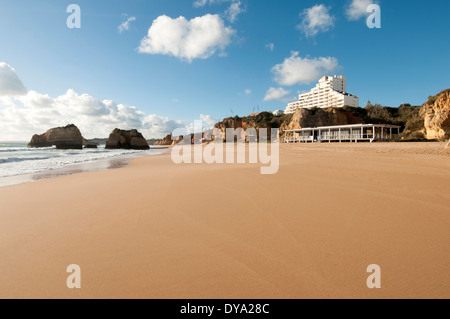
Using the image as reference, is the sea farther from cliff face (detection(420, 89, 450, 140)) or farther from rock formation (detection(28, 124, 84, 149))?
rock formation (detection(28, 124, 84, 149))

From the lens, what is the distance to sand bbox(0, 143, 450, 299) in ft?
4.61

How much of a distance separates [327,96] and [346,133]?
64621 millimetres

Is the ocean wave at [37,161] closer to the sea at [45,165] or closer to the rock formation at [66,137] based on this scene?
the sea at [45,165]

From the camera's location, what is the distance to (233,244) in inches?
78.1

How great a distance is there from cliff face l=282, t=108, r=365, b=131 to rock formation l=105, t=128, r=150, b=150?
34.0m

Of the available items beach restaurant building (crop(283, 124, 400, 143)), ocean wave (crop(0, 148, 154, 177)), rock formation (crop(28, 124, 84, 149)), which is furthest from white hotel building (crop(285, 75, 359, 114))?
ocean wave (crop(0, 148, 154, 177))

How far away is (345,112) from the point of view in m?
44.9

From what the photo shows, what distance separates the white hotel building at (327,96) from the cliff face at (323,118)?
3878cm

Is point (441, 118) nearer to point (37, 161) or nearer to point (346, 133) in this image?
point (346, 133)

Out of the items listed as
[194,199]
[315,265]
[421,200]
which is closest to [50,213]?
[194,199]

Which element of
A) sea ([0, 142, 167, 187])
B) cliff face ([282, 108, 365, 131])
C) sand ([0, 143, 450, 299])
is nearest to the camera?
sand ([0, 143, 450, 299])
